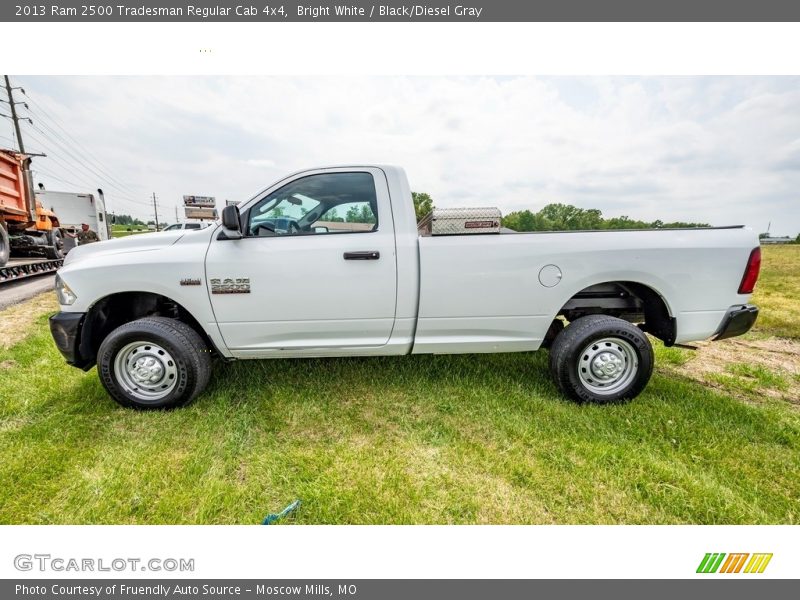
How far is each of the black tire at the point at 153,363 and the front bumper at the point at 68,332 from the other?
0.68 feet

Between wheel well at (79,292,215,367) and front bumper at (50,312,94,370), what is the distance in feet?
0.08

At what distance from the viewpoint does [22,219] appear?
31.1 ft

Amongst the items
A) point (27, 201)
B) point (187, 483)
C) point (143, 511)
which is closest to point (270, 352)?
point (187, 483)

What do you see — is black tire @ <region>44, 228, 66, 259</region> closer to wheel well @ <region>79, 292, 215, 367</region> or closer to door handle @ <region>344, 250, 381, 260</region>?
wheel well @ <region>79, 292, 215, 367</region>

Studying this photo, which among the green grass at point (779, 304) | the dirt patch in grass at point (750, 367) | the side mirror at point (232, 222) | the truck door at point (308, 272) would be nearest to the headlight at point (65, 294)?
the truck door at point (308, 272)

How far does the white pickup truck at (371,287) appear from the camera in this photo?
108 inches

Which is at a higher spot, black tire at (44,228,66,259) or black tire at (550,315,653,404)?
black tire at (550,315,653,404)

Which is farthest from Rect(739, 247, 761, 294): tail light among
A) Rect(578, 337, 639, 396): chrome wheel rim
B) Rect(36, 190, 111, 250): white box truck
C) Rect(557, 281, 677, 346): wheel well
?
Rect(36, 190, 111, 250): white box truck

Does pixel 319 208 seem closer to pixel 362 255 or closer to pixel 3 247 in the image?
pixel 362 255

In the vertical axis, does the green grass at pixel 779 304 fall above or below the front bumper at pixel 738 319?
below

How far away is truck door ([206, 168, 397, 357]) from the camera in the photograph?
2744 millimetres

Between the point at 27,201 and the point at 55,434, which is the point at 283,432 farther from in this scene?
the point at 27,201

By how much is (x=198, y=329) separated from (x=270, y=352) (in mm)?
714

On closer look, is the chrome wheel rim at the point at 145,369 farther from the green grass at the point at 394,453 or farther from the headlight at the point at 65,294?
the headlight at the point at 65,294
